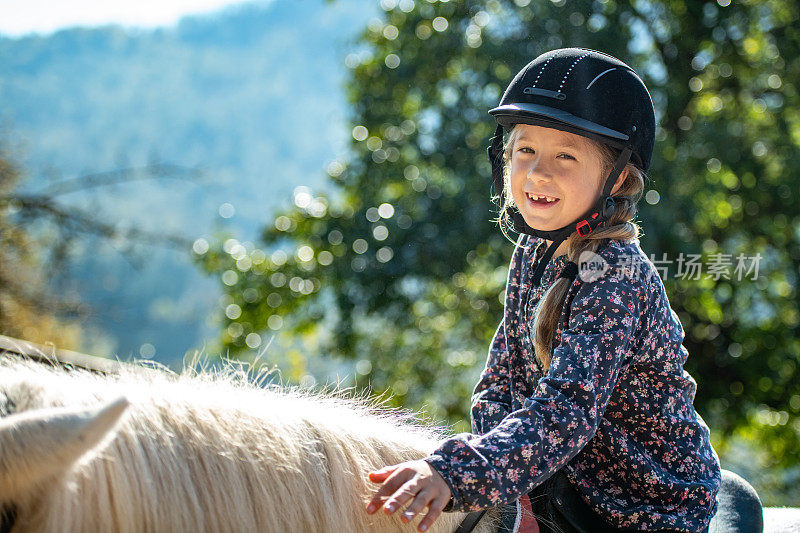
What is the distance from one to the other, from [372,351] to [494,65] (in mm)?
3157

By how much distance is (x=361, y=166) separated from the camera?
682 centimetres

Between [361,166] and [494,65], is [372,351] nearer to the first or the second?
[361,166]

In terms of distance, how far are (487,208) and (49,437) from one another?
181 inches

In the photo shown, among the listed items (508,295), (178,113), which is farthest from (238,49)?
(508,295)

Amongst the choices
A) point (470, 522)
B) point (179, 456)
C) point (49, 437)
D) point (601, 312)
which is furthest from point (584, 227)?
point (49, 437)

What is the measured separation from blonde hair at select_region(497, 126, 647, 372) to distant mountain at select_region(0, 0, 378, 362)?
34.5 metres

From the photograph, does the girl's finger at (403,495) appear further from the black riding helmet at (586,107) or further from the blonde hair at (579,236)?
the black riding helmet at (586,107)

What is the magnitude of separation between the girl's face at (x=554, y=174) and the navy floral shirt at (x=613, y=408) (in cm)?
11

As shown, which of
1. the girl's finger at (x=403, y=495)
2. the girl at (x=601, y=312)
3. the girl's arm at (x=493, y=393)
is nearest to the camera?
the girl's finger at (x=403, y=495)

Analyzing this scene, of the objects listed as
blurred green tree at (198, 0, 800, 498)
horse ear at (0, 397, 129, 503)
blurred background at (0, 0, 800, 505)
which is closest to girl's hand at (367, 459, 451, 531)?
horse ear at (0, 397, 129, 503)

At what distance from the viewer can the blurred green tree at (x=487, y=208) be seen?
5.30 m

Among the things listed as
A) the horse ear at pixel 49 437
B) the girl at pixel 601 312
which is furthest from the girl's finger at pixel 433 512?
the horse ear at pixel 49 437

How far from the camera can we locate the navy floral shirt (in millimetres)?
1230

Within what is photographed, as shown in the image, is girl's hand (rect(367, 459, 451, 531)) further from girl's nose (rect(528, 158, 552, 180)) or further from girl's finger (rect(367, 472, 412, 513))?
girl's nose (rect(528, 158, 552, 180))
